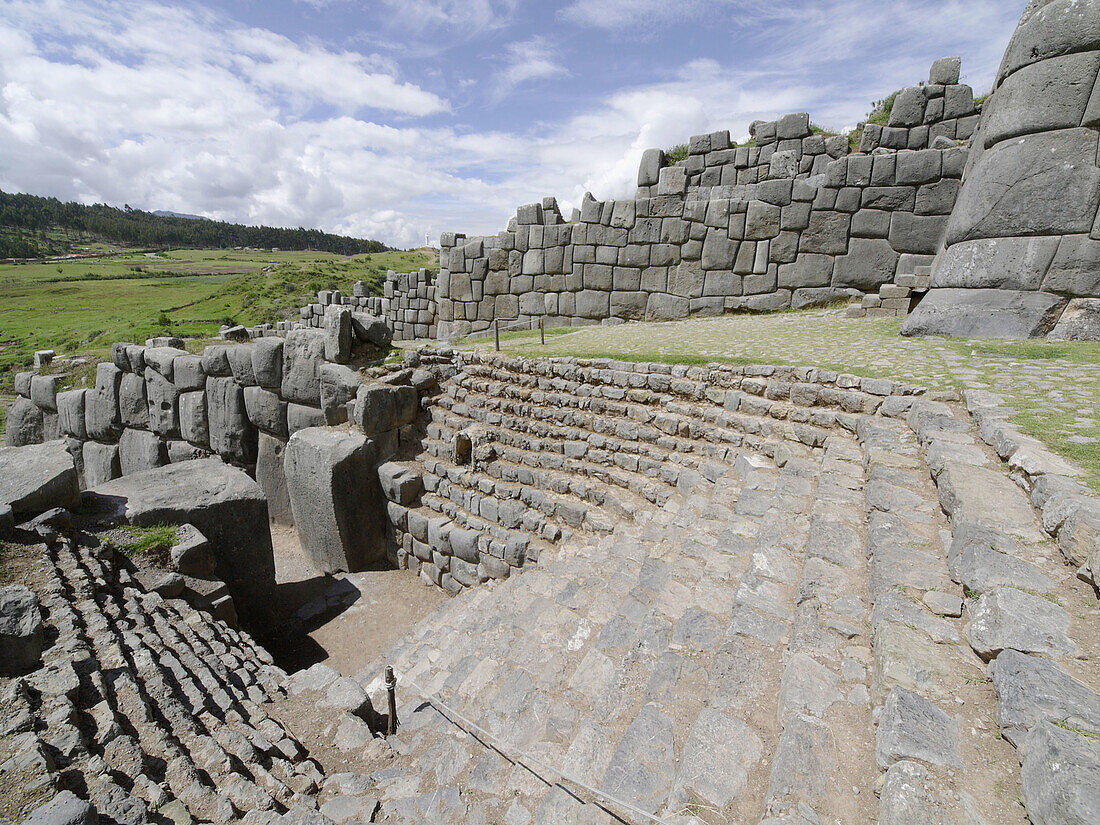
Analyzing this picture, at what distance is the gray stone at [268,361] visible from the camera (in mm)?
9055

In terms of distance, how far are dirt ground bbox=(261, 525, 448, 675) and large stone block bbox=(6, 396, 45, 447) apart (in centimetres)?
721

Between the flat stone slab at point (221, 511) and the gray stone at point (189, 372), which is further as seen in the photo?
the gray stone at point (189, 372)

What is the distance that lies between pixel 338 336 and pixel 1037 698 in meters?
8.90

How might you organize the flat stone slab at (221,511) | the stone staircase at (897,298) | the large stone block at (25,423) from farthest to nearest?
the large stone block at (25,423) → the stone staircase at (897,298) → the flat stone slab at (221,511)

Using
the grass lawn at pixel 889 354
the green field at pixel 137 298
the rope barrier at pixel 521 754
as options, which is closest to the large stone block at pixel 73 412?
the green field at pixel 137 298

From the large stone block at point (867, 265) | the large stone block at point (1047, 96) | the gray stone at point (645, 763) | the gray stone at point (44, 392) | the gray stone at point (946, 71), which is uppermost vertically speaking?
the gray stone at point (946, 71)

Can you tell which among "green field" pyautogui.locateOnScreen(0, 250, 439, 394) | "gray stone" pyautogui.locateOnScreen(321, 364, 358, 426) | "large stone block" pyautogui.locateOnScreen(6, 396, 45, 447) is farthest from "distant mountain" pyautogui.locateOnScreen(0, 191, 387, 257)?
"gray stone" pyautogui.locateOnScreen(321, 364, 358, 426)

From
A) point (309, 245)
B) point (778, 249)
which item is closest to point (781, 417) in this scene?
point (778, 249)

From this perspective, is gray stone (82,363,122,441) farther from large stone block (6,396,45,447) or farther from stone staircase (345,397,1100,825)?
stone staircase (345,397,1100,825)

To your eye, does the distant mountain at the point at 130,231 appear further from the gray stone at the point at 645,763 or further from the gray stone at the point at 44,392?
the gray stone at the point at 645,763

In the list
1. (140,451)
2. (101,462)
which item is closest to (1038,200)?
(140,451)

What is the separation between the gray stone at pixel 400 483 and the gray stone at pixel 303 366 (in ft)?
6.48

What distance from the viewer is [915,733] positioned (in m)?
1.92

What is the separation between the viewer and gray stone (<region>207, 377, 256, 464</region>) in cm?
954
